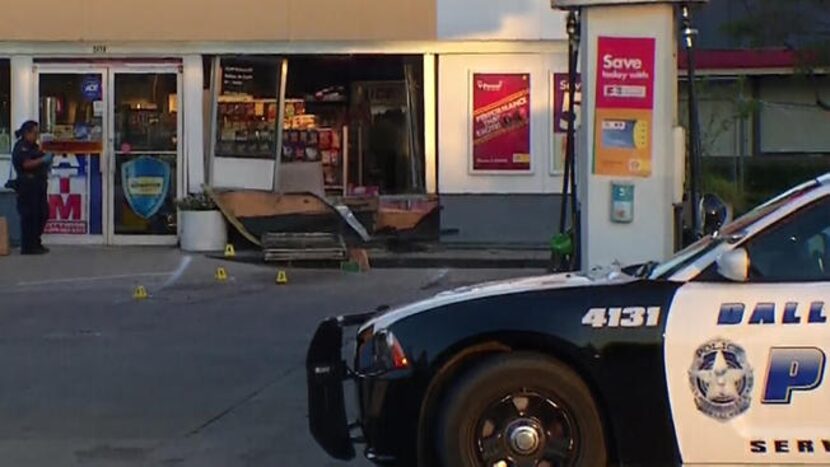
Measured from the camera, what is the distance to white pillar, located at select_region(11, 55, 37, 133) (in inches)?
766

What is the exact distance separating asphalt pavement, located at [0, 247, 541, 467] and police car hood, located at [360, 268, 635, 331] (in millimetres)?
1313

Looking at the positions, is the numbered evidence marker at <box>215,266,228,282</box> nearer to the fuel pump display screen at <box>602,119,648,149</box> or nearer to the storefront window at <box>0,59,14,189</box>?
the storefront window at <box>0,59,14,189</box>

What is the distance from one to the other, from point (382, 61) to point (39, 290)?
604 cm

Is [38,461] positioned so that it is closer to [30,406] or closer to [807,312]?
[30,406]

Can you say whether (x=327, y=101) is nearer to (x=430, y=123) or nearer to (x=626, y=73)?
(x=430, y=123)

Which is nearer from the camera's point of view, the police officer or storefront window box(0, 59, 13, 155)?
the police officer

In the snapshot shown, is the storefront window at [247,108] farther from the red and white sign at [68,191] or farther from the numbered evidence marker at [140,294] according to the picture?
the numbered evidence marker at [140,294]

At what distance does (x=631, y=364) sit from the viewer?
6.45 m

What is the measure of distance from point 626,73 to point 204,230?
917 centimetres

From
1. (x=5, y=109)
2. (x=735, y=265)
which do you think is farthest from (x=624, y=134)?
(x=5, y=109)

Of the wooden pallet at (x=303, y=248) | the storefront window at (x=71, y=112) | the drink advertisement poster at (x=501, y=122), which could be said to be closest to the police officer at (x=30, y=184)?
the storefront window at (x=71, y=112)

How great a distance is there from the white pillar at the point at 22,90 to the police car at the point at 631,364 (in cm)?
1375

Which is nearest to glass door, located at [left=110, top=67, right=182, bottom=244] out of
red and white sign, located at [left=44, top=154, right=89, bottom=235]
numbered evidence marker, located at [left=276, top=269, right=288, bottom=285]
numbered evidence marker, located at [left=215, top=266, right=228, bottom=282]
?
red and white sign, located at [left=44, top=154, right=89, bottom=235]

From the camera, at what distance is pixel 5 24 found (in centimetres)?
1923
